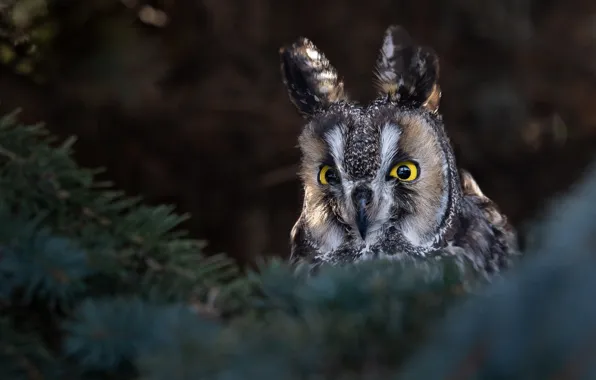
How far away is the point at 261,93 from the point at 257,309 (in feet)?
5.85

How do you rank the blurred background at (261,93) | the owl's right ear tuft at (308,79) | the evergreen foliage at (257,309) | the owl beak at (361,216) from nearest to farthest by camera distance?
the evergreen foliage at (257,309)
the owl beak at (361,216)
the owl's right ear tuft at (308,79)
the blurred background at (261,93)

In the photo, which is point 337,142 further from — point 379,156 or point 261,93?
point 261,93

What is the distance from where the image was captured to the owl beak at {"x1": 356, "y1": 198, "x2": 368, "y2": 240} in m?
1.12

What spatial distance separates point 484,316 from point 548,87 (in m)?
2.20

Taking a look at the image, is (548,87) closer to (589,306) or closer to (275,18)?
(275,18)

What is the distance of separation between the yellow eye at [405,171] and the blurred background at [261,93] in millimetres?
919

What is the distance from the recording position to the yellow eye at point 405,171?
3.82 ft

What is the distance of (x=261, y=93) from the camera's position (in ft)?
7.32

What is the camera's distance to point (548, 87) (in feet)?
7.79

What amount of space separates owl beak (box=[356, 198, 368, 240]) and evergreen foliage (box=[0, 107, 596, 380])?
1.43 ft

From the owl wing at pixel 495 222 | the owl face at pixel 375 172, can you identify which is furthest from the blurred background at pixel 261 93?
the owl face at pixel 375 172

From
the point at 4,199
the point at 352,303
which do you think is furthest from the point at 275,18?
the point at 352,303

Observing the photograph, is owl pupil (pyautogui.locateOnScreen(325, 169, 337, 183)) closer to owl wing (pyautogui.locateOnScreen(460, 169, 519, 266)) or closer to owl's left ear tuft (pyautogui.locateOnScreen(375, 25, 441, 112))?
owl's left ear tuft (pyautogui.locateOnScreen(375, 25, 441, 112))

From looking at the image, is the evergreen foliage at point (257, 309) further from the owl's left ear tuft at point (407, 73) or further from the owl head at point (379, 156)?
the owl's left ear tuft at point (407, 73)
